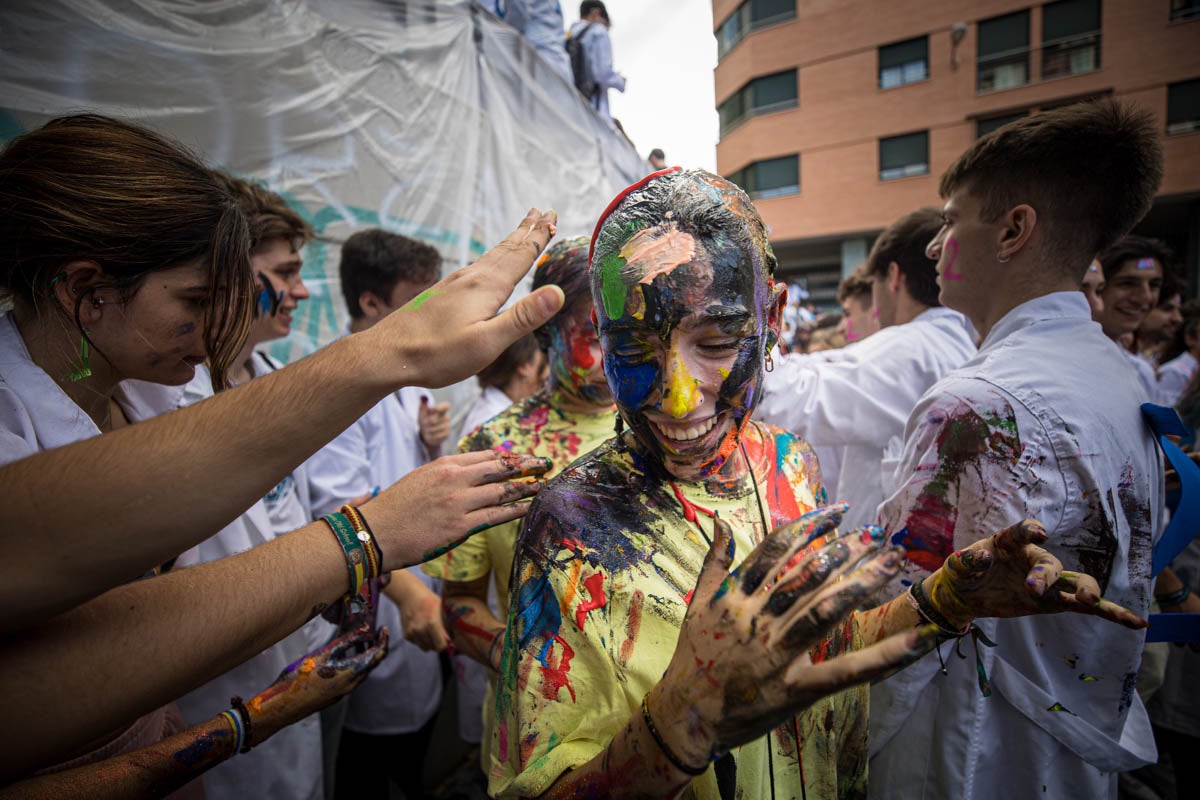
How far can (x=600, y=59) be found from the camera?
7.42 meters

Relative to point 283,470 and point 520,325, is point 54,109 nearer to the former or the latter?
point 283,470

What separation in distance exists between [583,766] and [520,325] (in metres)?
0.86

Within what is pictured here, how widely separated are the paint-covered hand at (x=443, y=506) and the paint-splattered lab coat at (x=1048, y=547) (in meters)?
1.24

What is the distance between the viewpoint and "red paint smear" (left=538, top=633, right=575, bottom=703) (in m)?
1.11

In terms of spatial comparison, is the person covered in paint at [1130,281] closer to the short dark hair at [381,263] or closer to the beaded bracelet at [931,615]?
the beaded bracelet at [931,615]

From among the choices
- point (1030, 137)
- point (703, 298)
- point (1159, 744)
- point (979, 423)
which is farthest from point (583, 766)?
point (1159, 744)

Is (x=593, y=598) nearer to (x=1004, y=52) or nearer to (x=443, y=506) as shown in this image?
(x=443, y=506)

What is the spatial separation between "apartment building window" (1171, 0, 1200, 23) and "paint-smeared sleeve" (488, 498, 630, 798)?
2280 centimetres

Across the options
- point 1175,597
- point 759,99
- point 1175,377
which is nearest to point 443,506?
point 1175,597

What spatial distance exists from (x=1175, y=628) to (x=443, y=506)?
2145 mm

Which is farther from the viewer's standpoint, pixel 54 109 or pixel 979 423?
pixel 54 109

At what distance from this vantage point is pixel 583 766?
101 centimetres

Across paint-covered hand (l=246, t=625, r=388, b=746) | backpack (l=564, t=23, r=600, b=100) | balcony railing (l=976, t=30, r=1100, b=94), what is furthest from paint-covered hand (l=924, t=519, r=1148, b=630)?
balcony railing (l=976, t=30, r=1100, b=94)

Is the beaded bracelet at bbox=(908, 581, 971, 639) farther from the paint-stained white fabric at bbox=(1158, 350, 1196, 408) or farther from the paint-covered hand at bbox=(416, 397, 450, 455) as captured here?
the paint-stained white fabric at bbox=(1158, 350, 1196, 408)
